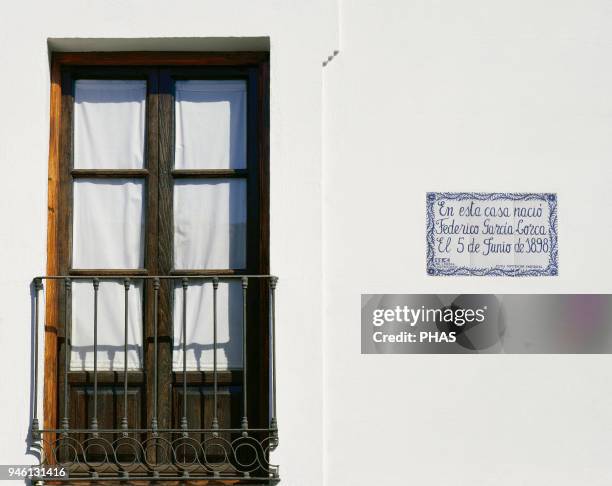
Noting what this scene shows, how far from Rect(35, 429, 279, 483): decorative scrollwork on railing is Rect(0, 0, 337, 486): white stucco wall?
20cm

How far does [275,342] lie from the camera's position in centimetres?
572

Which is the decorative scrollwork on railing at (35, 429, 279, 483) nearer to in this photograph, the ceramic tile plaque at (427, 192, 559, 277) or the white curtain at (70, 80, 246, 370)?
the white curtain at (70, 80, 246, 370)

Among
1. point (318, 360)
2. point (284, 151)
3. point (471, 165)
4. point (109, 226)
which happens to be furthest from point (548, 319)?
point (109, 226)

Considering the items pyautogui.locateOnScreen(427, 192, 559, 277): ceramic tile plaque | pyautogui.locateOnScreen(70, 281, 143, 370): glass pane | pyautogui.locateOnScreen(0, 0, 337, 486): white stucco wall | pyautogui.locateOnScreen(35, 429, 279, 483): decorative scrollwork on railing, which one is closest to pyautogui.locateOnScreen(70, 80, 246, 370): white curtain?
pyautogui.locateOnScreen(70, 281, 143, 370): glass pane

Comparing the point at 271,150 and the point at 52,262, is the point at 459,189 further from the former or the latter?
the point at 52,262

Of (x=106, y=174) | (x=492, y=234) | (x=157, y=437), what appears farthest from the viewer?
(x=106, y=174)

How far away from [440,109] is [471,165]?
0.40 m

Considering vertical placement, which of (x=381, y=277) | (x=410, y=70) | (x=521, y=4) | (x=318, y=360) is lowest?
(x=318, y=360)

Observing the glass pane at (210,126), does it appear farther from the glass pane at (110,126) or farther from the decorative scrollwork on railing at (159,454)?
the decorative scrollwork on railing at (159,454)

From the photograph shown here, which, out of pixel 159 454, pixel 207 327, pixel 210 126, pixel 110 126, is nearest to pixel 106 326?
pixel 207 327

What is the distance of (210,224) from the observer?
19.8ft

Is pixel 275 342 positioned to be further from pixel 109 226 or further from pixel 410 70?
pixel 410 70

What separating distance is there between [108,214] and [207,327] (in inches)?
37.9

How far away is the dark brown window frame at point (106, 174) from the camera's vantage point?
19.3ft
